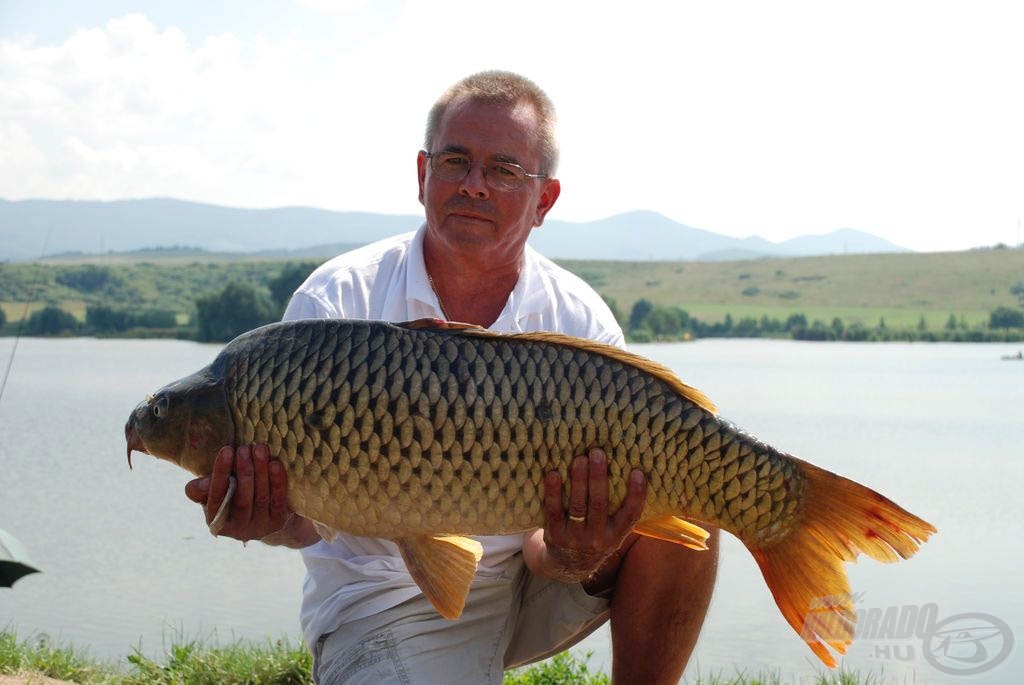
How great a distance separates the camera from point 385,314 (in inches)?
A: 111

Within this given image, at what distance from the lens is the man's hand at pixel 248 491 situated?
2.21 metres

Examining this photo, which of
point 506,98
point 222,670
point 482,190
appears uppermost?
point 506,98

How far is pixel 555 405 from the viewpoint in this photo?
219 centimetres

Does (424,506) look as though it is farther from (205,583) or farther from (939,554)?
(939,554)

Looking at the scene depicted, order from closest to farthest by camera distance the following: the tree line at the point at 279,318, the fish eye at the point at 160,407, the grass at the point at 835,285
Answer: the fish eye at the point at 160,407 → the tree line at the point at 279,318 → the grass at the point at 835,285

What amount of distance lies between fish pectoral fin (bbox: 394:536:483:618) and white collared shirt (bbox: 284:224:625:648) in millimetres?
351

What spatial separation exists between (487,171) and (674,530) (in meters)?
1.03

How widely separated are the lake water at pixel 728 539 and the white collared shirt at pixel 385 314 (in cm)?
167

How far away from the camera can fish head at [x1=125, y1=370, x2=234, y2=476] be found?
2.23 m

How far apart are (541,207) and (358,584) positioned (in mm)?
1101

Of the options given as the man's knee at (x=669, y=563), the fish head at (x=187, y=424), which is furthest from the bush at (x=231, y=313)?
the fish head at (x=187, y=424)

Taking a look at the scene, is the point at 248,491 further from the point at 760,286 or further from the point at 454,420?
the point at 760,286

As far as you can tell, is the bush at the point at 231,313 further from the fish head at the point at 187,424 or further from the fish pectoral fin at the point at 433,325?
the fish pectoral fin at the point at 433,325

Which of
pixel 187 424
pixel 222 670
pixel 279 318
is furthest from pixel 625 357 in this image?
pixel 279 318
